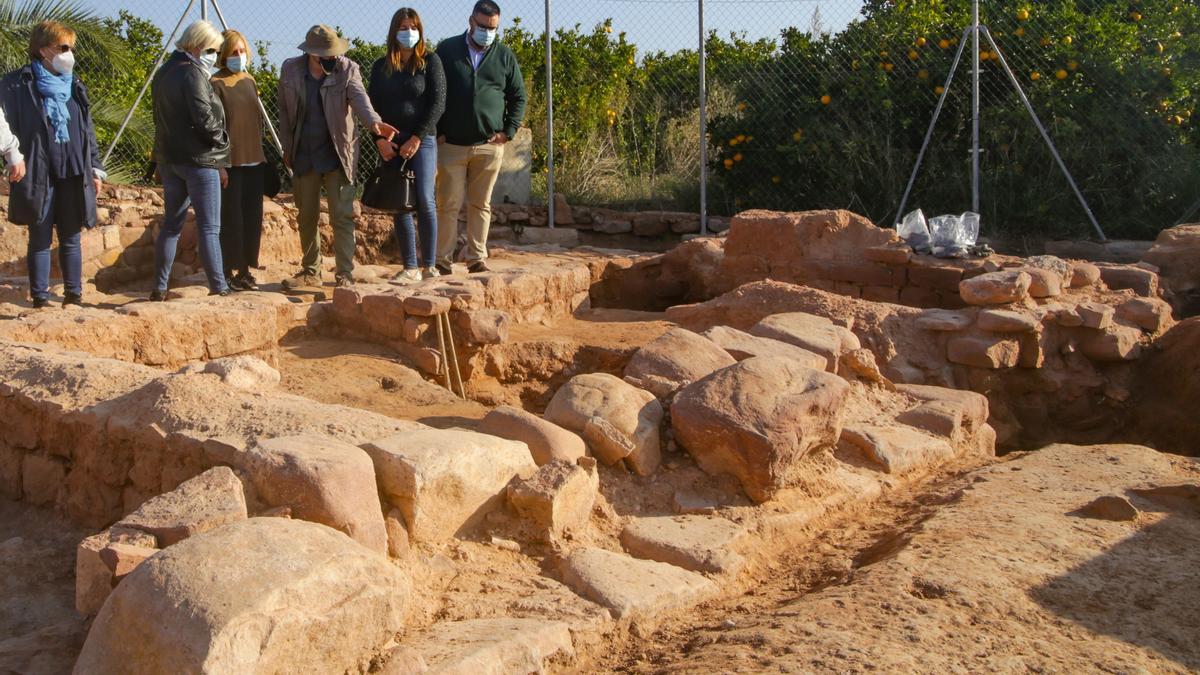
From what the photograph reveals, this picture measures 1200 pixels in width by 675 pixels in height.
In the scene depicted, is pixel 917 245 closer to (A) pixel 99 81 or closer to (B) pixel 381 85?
(B) pixel 381 85

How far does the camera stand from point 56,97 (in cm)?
649

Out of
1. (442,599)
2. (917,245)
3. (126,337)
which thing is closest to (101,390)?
(126,337)

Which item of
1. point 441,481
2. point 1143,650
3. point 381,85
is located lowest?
point 1143,650

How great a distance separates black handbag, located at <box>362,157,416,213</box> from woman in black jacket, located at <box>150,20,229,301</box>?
36.6 inches

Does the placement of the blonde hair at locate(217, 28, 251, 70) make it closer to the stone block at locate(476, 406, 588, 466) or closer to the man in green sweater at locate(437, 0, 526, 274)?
the man in green sweater at locate(437, 0, 526, 274)

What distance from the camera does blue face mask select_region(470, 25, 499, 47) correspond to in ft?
26.3

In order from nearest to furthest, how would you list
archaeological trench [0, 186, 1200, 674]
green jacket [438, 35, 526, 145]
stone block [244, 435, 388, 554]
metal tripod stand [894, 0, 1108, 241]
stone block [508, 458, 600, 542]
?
archaeological trench [0, 186, 1200, 674], stone block [244, 435, 388, 554], stone block [508, 458, 600, 542], green jacket [438, 35, 526, 145], metal tripod stand [894, 0, 1108, 241]

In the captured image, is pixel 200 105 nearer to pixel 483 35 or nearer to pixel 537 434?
pixel 483 35

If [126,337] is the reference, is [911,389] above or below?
below

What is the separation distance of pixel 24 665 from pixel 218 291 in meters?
4.00

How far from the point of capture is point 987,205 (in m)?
10.9

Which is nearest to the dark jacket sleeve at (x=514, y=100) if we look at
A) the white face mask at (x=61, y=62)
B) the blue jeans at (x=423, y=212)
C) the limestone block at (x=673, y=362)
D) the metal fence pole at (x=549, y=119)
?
the blue jeans at (x=423, y=212)

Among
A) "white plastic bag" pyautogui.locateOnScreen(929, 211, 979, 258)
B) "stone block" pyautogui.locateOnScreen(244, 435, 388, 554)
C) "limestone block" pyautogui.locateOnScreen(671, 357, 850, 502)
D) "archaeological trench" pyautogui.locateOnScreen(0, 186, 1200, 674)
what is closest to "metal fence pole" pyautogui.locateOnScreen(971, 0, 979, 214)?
"white plastic bag" pyautogui.locateOnScreen(929, 211, 979, 258)

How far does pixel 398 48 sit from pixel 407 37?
12 cm
